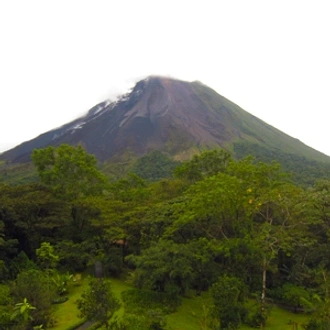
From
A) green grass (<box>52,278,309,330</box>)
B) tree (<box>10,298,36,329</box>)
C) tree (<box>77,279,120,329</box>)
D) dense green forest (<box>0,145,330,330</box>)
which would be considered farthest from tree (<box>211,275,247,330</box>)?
tree (<box>10,298,36,329</box>)

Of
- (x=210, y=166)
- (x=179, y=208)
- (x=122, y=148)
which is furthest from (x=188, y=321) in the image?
(x=122, y=148)

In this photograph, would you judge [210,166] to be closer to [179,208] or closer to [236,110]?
[179,208]

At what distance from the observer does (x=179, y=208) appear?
69.7 ft

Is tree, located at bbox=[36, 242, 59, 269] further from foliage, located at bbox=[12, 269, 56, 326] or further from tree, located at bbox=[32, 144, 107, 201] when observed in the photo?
tree, located at bbox=[32, 144, 107, 201]

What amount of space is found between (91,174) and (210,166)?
33.0 ft

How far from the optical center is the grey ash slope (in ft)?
347

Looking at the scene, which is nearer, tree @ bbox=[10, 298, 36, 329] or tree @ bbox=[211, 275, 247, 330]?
tree @ bbox=[10, 298, 36, 329]

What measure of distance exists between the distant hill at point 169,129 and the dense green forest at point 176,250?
224 feet

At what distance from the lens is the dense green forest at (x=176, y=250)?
14.8m

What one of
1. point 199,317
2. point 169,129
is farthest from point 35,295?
point 169,129

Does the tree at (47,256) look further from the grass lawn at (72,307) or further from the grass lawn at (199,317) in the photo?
the grass lawn at (199,317)

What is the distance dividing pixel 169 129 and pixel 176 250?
91.8 m

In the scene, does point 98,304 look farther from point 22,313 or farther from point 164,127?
point 164,127

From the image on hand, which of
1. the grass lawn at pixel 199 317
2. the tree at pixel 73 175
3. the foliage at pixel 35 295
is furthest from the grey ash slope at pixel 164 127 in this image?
the foliage at pixel 35 295
